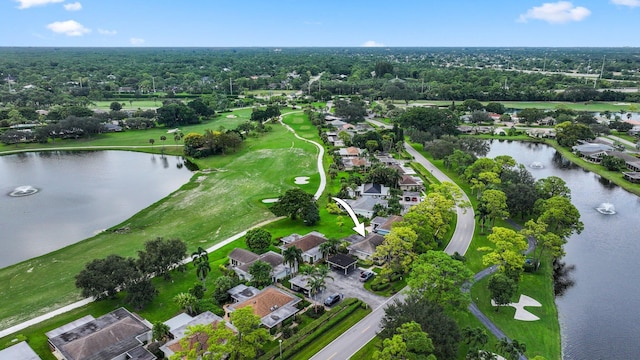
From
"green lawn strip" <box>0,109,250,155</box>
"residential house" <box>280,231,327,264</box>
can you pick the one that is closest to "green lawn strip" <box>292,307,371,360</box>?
→ "residential house" <box>280,231,327,264</box>

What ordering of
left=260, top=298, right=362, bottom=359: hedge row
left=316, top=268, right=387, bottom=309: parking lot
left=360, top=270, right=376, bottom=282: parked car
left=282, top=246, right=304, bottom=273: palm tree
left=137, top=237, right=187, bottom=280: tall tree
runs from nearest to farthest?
left=260, top=298, right=362, bottom=359: hedge row
left=316, top=268, right=387, bottom=309: parking lot
left=137, top=237, right=187, bottom=280: tall tree
left=282, top=246, right=304, bottom=273: palm tree
left=360, top=270, right=376, bottom=282: parked car

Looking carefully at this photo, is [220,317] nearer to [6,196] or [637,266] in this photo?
[637,266]

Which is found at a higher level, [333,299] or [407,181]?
[407,181]

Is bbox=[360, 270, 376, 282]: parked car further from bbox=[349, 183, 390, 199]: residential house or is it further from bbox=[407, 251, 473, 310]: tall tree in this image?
bbox=[349, 183, 390, 199]: residential house

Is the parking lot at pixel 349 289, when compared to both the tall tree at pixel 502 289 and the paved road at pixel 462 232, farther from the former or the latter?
the paved road at pixel 462 232

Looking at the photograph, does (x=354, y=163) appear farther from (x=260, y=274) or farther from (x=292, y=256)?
(x=260, y=274)

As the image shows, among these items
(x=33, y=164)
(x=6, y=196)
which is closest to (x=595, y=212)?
(x=6, y=196)

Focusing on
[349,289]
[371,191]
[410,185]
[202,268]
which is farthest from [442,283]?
[410,185]
